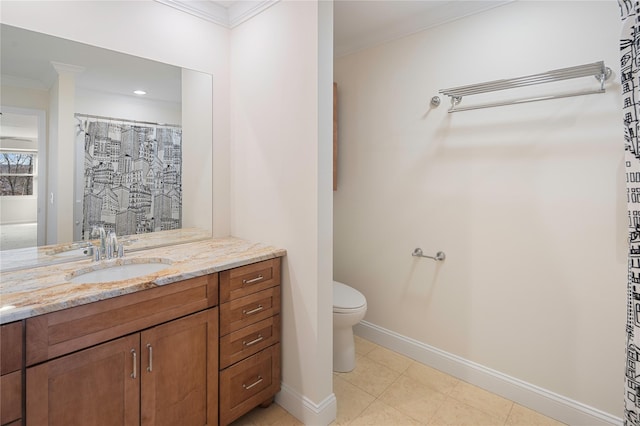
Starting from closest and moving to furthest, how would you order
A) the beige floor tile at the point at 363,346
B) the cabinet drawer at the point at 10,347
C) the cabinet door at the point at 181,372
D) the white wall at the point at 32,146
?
the cabinet drawer at the point at 10,347
the cabinet door at the point at 181,372
the white wall at the point at 32,146
the beige floor tile at the point at 363,346

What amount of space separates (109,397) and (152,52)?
1.76 metres

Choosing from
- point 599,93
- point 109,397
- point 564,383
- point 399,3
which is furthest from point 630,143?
point 109,397

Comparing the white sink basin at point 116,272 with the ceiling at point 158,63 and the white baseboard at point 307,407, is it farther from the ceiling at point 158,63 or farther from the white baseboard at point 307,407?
the white baseboard at point 307,407

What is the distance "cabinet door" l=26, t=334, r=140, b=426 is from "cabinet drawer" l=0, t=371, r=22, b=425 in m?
0.02

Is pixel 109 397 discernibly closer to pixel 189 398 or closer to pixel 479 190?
pixel 189 398

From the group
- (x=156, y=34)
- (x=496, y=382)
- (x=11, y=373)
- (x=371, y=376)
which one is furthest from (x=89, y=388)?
(x=496, y=382)

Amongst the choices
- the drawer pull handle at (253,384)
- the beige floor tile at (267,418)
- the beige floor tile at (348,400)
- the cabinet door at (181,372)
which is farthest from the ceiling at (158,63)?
the beige floor tile at (348,400)

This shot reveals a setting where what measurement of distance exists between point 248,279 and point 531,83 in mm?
1844

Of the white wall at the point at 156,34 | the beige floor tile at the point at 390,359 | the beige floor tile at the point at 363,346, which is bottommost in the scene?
the beige floor tile at the point at 390,359

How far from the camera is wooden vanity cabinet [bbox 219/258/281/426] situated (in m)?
1.57

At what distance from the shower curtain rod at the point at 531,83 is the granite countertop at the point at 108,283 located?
1.46 m

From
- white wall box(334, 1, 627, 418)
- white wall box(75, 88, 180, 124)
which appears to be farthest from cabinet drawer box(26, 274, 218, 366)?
white wall box(334, 1, 627, 418)

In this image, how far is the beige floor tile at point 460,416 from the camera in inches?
67.9

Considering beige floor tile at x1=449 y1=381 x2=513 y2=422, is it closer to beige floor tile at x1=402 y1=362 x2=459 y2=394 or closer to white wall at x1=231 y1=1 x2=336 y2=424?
beige floor tile at x1=402 y1=362 x2=459 y2=394
